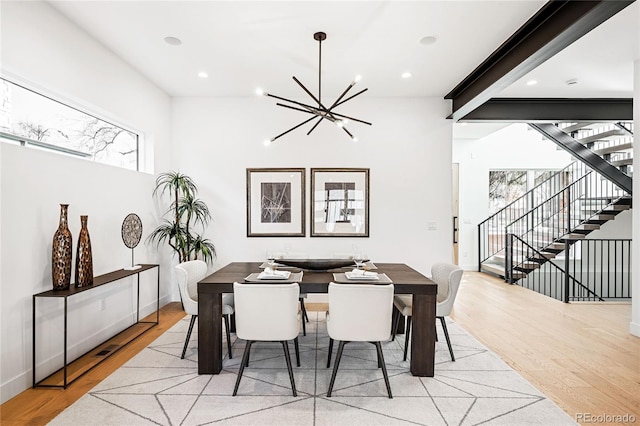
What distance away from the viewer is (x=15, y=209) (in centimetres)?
247

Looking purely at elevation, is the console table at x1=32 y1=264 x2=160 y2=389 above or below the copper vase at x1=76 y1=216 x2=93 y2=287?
below

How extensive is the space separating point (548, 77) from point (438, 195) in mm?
1930

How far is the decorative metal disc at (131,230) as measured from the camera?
3633 millimetres

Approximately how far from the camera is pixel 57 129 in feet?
10.1

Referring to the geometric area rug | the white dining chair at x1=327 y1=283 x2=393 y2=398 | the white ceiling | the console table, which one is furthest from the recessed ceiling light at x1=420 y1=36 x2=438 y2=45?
the console table

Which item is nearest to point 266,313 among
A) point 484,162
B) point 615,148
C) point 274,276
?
point 274,276

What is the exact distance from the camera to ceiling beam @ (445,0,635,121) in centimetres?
243

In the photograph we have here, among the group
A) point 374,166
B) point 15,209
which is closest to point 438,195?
point 374,166

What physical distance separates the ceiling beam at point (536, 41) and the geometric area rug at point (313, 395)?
2717 mm

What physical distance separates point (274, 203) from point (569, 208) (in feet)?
18.0

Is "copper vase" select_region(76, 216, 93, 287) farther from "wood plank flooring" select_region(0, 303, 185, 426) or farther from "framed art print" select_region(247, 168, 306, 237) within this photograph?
"framed art print" select_region(247, 168, 306, 237)

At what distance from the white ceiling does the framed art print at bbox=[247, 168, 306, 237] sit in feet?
3.96

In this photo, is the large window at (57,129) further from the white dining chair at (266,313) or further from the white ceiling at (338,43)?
the white dining chair at (266,313)

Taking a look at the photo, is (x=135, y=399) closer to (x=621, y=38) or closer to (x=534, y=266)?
(x=621, y=38)
